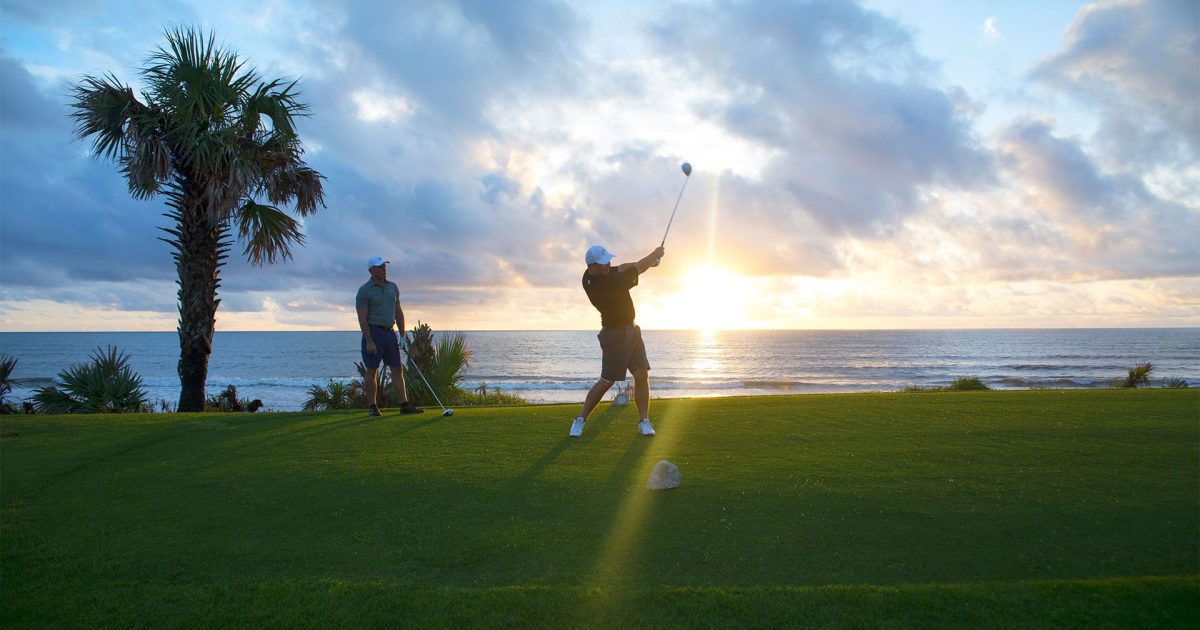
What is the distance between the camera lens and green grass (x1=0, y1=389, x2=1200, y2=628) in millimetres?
3066

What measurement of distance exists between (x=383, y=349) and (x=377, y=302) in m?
0.64

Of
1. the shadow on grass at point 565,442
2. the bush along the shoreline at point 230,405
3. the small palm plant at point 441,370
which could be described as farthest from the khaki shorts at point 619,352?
the bush along the shoreline at point 230,405

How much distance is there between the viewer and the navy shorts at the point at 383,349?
9.25 metres

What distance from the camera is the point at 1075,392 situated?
914cm

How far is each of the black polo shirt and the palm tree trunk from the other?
32.0ft

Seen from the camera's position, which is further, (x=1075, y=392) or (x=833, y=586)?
(x=1075, y=392)

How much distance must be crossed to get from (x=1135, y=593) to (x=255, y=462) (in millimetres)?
6019

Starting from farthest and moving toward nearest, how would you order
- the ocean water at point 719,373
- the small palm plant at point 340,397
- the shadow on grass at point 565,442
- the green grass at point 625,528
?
the ocean water at point 719,373, the small palm plant at point 340,397, the shadow on grass at point 565,442, the green grass at point 625,528

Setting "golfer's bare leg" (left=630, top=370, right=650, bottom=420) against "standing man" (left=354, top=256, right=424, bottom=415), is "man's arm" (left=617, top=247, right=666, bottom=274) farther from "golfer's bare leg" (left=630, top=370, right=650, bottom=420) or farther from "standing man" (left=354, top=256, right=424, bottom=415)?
"standing man" (left=354, top=256, right=424, bottom=415)

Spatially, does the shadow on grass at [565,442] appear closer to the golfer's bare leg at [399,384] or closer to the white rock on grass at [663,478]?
the white rock on grass at [663,478]

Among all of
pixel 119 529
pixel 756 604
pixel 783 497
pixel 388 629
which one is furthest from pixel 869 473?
pixel 119 529

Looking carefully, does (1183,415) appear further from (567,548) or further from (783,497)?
(567,548)

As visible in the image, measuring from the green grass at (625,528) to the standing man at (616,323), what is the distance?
35cm

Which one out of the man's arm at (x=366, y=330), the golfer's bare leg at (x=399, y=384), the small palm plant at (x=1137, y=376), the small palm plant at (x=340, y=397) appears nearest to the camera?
the man's arm at (x=366, y=330)
